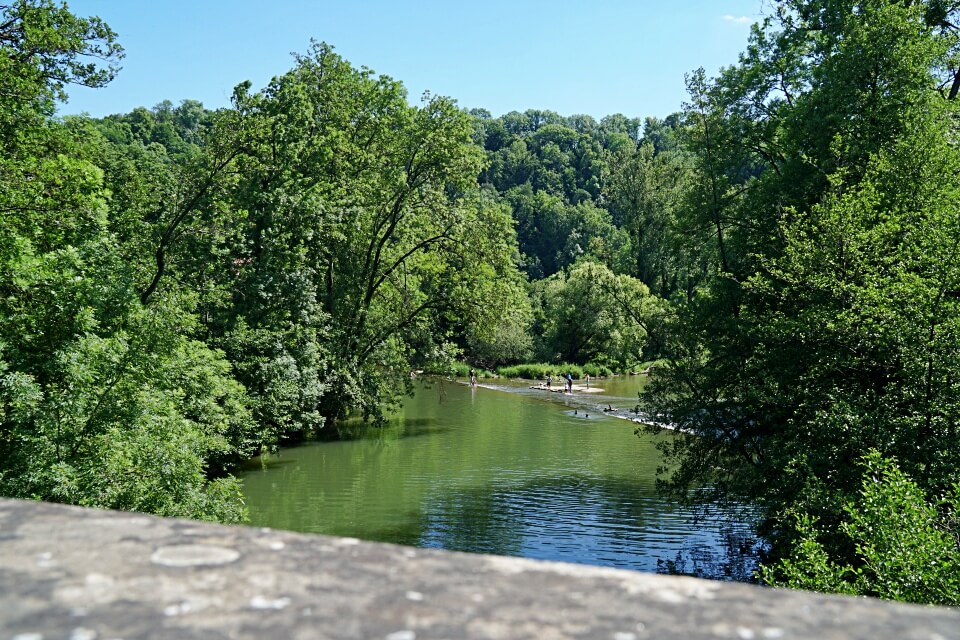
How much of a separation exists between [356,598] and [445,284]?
28996 millimetres

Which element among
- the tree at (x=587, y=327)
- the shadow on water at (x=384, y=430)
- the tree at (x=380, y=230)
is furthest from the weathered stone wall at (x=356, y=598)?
the tree at (x=587, y=327)

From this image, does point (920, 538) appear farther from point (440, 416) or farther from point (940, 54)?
point (440, 416)

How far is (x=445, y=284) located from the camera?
1204 inches

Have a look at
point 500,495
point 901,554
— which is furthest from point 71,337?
point 500,495

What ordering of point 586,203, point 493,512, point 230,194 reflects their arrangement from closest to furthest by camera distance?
point 493,512 < point 230,194 < point 586,203

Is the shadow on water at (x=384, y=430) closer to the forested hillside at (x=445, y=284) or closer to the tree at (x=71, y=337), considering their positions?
the forested hillside at (x=445, y=284)

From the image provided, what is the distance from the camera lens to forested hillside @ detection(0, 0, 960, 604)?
10.1 m

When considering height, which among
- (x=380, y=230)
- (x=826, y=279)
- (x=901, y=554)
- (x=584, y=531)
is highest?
(x=380, y=230)

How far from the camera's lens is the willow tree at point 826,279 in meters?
10.5

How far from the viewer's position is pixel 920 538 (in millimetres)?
6984

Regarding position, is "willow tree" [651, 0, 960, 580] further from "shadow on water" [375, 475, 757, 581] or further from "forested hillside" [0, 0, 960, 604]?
"shadow on water" [375, 475, 757, 581]

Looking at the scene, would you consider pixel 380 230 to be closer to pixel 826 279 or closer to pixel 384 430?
pixel 384 430

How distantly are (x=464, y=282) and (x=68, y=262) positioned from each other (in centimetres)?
1929

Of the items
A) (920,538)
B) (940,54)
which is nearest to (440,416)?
(940,54)
